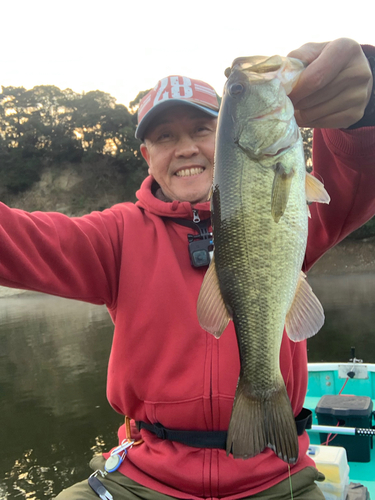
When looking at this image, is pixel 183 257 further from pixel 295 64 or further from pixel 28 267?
pixel 295 64

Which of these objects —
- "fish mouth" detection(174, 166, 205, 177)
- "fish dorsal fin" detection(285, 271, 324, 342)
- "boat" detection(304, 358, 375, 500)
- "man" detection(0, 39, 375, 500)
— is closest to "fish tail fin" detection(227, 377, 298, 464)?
"fish dorsal fin" detection(285, 271, 324, 342)

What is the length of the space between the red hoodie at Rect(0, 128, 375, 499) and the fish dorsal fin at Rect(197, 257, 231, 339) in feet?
1.76

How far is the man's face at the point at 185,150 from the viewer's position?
257cm

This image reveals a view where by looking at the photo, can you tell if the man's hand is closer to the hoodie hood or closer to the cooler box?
the hoodie hood

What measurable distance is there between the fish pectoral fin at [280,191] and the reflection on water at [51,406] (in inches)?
274

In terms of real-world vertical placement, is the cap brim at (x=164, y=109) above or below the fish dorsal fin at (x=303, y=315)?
above

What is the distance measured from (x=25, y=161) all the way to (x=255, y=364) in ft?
133

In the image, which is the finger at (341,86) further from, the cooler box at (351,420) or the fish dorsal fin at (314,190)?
the cooler box at (351,420)

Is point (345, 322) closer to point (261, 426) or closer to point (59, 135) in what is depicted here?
point (261, 426)

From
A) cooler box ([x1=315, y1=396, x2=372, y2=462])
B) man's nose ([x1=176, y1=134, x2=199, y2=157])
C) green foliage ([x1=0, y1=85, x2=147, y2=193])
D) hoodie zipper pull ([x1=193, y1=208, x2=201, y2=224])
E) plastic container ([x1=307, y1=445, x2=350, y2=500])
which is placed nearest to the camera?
hoodie zipper pull ([x1=193, y1=208, x2=201, y2=224])

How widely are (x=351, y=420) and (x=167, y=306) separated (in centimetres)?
308

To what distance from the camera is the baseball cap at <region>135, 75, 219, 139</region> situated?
2492 mm

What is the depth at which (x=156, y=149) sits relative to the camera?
2668 millimetres

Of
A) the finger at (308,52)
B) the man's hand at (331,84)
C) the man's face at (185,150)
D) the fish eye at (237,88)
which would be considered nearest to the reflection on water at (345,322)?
the man's face at (185,150)
